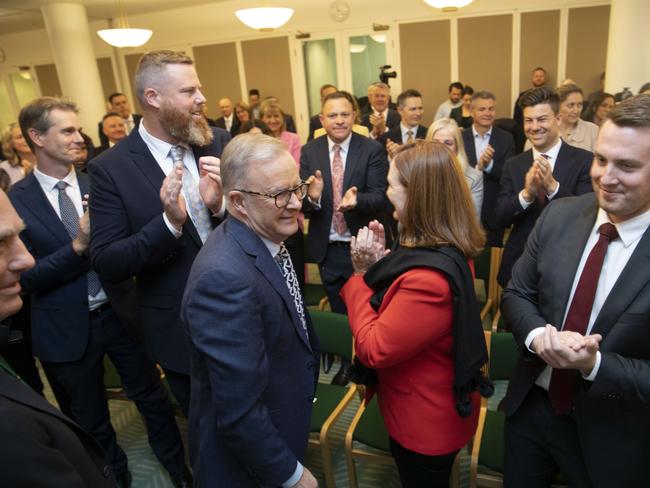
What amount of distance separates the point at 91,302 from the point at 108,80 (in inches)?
390

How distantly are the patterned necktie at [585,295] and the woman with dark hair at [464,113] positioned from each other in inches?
196

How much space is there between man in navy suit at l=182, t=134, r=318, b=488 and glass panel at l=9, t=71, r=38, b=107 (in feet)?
40.7

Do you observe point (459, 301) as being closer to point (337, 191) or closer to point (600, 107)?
point (337, 191)

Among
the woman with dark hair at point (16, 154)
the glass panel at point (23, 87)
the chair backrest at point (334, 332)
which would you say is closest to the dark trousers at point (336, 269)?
the chair backrest at point (334, 332)

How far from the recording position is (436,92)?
8898mm

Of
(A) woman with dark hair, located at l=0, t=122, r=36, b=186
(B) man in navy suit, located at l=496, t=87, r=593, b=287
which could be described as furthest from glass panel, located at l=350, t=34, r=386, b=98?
(B) man in navy suit, located at l=496, t=87, r=593, b=287

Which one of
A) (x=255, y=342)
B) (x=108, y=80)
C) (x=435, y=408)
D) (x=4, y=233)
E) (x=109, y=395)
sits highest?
(x=108, y=80)

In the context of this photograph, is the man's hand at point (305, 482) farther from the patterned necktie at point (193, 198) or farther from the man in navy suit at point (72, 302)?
the man in navy suit at point (72, 302)

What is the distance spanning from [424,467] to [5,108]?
1405cm

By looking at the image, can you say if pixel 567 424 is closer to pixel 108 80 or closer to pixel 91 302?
pixel 91 302

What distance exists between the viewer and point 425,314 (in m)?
1.45

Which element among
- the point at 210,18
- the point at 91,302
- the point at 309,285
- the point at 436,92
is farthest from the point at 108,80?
the point at 91,302

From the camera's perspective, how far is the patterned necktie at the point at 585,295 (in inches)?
53.9

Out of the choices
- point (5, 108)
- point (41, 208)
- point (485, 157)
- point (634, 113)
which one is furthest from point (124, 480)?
point (5, 108)
